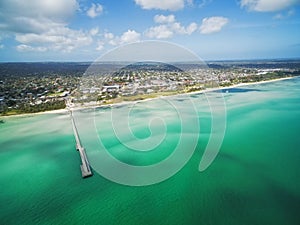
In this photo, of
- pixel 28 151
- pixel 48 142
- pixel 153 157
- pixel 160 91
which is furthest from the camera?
pixel 160 91

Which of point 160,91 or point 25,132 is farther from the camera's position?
point 160,91

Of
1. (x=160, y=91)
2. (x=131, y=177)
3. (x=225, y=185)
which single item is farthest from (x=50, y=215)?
(x=160, y=91)

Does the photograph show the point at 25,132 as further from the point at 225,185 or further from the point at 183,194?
the point at 225,185

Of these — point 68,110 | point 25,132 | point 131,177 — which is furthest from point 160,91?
point 131,177

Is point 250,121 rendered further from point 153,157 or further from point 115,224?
point 115,224

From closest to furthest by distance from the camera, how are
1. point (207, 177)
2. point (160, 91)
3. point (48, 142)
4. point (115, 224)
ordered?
point (115, 224)
point (207, 177)
point (48, 142)
point (160, 91)

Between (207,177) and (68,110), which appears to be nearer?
(207,177)
